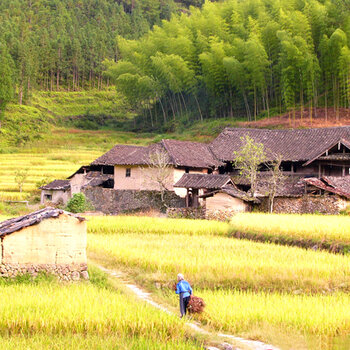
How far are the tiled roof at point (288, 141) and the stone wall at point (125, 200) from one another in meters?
4.50

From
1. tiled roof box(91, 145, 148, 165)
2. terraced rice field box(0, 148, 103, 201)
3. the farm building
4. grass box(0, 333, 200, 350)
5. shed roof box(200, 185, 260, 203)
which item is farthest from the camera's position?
terraced rice field box(0, 148, 103, 201)

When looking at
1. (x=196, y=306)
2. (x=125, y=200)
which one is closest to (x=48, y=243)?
(x=196, y=306)

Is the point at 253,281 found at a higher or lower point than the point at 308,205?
lower

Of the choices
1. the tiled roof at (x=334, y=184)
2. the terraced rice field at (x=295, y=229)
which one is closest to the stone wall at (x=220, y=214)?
the tiled roof at (x=334, y=184)

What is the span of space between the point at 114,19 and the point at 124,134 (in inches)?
1961

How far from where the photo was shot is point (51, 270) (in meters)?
11.1

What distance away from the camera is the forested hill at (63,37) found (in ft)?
187

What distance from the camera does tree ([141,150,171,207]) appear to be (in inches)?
1049

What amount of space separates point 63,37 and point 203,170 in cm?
5479

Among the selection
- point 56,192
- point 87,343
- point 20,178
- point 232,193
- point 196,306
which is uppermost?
point 20,178

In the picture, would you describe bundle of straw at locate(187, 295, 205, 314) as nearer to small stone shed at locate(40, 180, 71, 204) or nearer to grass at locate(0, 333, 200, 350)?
grass at locate(0, 333, 200, 350)

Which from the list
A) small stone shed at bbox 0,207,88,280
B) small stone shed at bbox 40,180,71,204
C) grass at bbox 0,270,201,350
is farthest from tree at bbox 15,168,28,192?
grass at bbox 0,270,201,350

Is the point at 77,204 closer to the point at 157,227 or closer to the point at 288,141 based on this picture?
the point at 157,227

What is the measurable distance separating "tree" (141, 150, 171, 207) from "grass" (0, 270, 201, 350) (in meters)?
17.8
